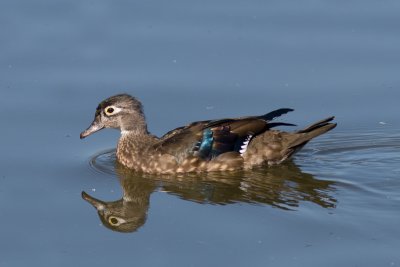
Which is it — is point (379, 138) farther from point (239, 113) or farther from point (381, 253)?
point (381, 253)

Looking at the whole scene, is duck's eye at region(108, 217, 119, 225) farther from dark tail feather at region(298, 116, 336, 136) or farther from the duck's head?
dark tail feather at region(298, 116, 336, 136)

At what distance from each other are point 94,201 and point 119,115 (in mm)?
1951

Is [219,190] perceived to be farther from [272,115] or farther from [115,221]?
[115,221]

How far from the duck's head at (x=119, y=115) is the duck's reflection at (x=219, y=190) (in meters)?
0.59

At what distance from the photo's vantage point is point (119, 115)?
14.6 metres

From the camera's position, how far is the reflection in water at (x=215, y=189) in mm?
12688

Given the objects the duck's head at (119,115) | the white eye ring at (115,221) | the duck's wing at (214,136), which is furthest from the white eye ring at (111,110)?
the white eye ring at (115,221)

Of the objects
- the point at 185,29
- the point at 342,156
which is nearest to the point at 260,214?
the point at 342,156

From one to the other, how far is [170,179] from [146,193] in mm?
557

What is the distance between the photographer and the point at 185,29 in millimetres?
16984

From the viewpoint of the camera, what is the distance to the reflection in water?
41.6 feet

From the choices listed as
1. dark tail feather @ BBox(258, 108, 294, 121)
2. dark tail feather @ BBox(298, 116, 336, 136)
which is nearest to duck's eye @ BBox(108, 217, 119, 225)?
dark tail feather @ BBox(258, 108, 294, 121)

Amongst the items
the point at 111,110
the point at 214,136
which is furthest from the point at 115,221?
the point at 111,110

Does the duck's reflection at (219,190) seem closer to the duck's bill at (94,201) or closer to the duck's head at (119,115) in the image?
the duck's bill at (94,201)
